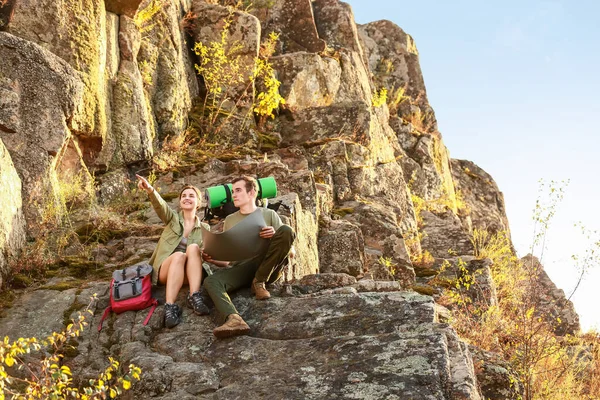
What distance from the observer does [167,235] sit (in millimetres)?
7113

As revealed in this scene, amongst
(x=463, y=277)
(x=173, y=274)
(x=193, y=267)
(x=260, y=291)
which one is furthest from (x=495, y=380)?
(x=463, y=277)

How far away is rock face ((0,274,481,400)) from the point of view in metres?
4.87

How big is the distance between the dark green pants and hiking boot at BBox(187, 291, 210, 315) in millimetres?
129

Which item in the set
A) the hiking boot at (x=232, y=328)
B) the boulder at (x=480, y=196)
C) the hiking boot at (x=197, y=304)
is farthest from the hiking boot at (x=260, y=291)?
the boulder at (x=480, y=196)

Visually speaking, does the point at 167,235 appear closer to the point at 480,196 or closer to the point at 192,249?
the point at 192,249

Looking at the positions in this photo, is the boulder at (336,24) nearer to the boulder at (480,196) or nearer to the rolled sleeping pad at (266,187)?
the boulder at (480,196)

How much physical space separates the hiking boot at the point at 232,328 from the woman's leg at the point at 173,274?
2.72 feet

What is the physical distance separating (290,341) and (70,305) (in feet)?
8.51

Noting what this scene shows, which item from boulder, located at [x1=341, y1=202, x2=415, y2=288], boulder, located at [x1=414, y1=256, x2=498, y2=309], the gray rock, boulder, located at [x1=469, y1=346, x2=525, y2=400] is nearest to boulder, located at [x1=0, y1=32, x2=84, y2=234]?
the gray rock

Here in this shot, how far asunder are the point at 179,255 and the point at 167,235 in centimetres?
57

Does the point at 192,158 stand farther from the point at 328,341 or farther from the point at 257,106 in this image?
the point at 328,341

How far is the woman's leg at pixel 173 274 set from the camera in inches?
251

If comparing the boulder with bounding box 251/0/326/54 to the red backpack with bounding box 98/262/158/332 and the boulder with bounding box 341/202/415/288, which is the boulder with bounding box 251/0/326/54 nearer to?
the boulder with bounding box 341/202/415/288

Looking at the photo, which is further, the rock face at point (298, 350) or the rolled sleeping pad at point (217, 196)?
the rolled sleeping pad at point (217, 196)
